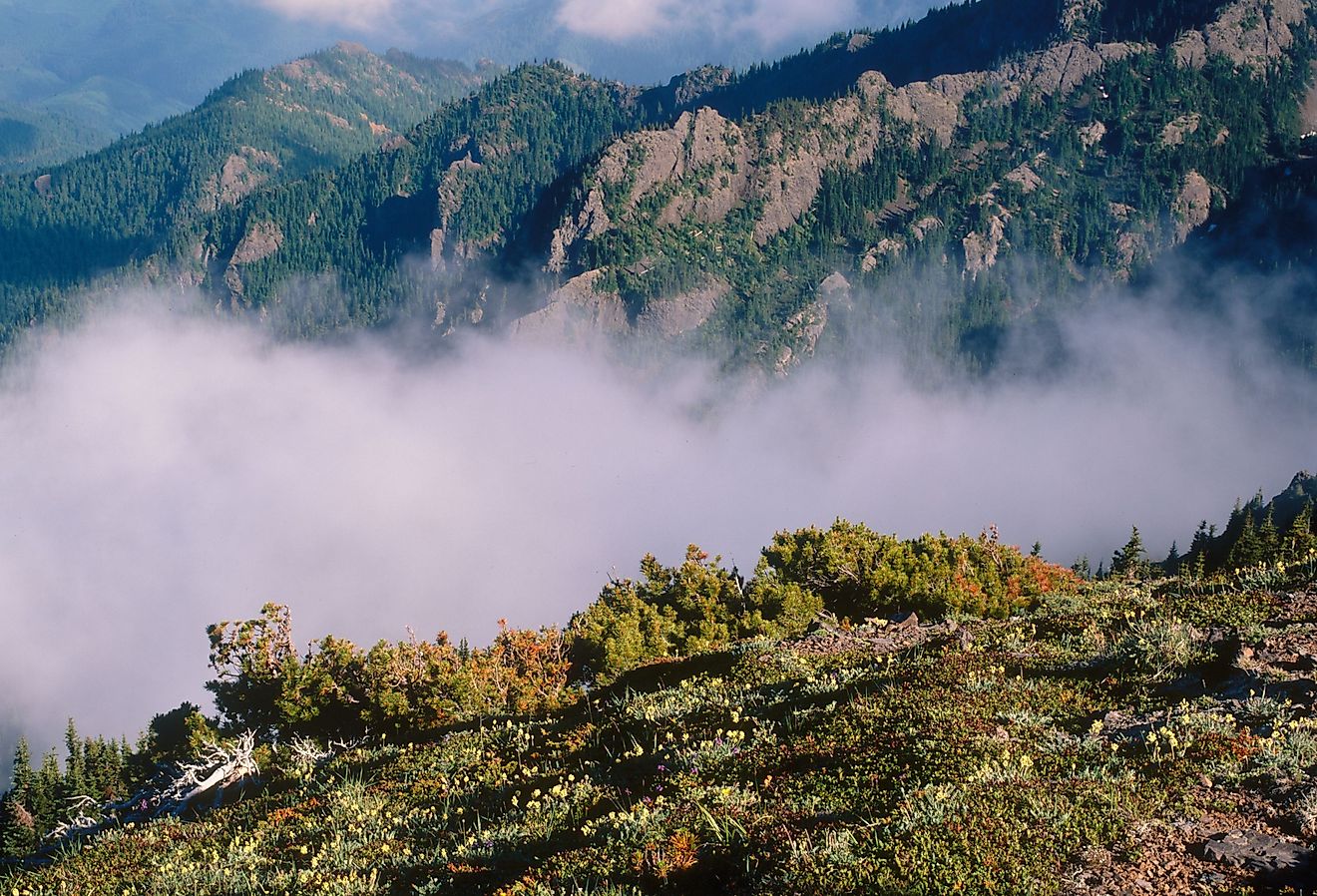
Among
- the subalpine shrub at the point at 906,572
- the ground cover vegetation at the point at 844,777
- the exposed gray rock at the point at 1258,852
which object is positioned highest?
the subalpine shrub at the point at 906,572

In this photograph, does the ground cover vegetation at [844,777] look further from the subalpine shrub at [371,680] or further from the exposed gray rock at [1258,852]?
the subalpine shrub at [371,680]

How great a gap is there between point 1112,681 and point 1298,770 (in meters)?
5.28

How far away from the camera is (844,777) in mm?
16531

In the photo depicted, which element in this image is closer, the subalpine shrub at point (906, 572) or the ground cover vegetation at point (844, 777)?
the ground cover vegetation at point (844, 777)

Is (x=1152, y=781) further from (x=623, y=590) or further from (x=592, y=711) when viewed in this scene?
(x=623, y=590)

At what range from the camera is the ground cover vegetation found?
14.0 metres

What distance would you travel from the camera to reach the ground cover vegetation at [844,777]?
14.0 meters

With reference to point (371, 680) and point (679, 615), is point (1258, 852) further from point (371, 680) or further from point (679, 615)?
point (679, 615)

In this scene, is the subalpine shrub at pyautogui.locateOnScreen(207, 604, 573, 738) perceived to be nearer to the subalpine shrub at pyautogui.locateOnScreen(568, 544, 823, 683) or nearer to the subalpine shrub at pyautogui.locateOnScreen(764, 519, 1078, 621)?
the subalpine shrub at pyautogui.locateOnScreen(568, 544, 823, 683)

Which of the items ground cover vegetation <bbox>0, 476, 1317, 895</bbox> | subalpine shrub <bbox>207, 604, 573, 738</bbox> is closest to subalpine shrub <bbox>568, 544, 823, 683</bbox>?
subalpine shrub <bbox>207, 604, 573, 738</bbox>

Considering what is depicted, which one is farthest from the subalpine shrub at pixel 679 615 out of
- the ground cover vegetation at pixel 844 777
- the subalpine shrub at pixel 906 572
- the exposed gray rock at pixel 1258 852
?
the exposed gray rock at pixel 1258 852

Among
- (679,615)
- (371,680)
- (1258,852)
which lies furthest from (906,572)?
(1258,852)

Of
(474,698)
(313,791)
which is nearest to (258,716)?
(474,698)

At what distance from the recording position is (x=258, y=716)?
46312 mm
